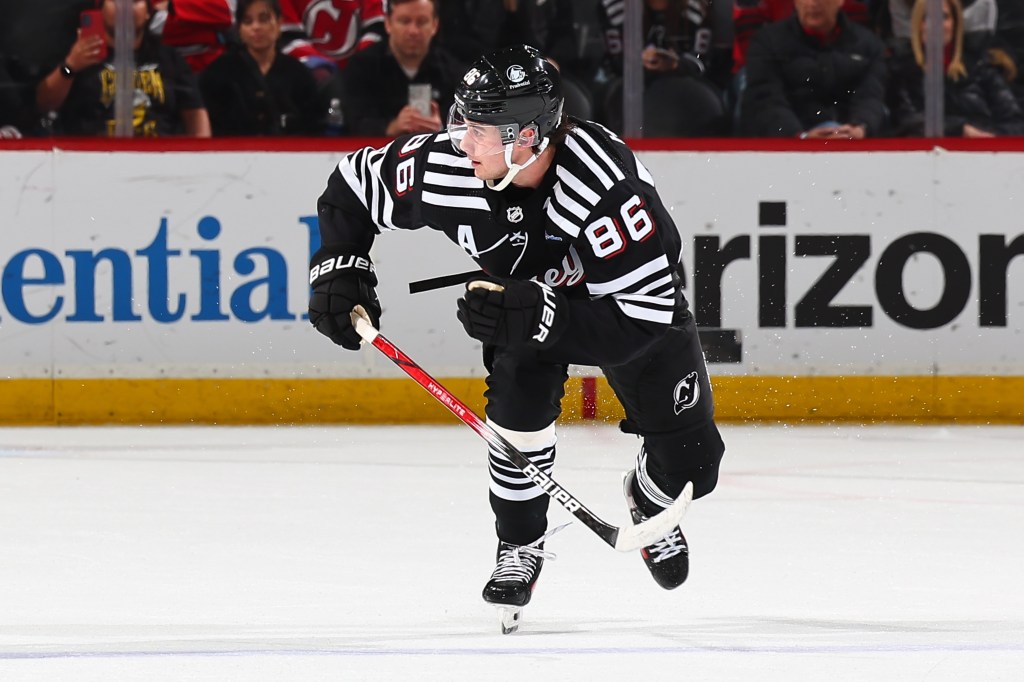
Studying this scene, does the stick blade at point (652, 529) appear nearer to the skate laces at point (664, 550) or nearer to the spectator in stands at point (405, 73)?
the skate laces at point (664, 550)

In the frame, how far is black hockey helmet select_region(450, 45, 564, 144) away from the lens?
9.78ft

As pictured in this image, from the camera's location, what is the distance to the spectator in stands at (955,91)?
6.37m

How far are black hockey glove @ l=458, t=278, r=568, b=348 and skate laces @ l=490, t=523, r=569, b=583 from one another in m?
0.49

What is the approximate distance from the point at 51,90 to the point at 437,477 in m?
2.14

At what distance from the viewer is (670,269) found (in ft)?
10.3

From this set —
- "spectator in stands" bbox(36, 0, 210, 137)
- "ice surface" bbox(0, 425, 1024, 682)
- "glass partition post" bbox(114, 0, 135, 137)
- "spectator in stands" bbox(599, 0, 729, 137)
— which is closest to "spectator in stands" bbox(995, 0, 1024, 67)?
"spectator in stands" bbox(599, 0, 729, 137)

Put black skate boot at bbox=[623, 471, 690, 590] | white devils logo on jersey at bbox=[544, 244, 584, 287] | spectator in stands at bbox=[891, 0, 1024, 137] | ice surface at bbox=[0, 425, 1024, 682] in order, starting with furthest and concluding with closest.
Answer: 1. spectator in stands at bbox=[891, 0, 1024, 137]
2. black skate boot at bbox=[623, 471, 690, 590]
3. white devils logo on jersey at bbox=[544, 244, 584, 287]
4. ice surface at bbox=[0, 425, 1024, 682]

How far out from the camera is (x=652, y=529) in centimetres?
334

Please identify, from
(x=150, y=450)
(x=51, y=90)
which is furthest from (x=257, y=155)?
(x=150, y=450)

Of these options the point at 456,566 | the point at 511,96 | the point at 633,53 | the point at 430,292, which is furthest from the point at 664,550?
the point at 633,53

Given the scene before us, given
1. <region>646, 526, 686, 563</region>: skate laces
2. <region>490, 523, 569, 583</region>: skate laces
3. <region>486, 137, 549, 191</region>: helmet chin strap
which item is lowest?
<region>646, 526, 686, 563</region>: skate laces

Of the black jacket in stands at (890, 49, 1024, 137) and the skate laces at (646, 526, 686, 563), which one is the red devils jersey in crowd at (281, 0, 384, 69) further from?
the skate laces at (646, 526, 686, 563)

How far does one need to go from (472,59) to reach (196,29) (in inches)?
37.6

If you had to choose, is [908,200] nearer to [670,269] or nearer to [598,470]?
[598,470]
